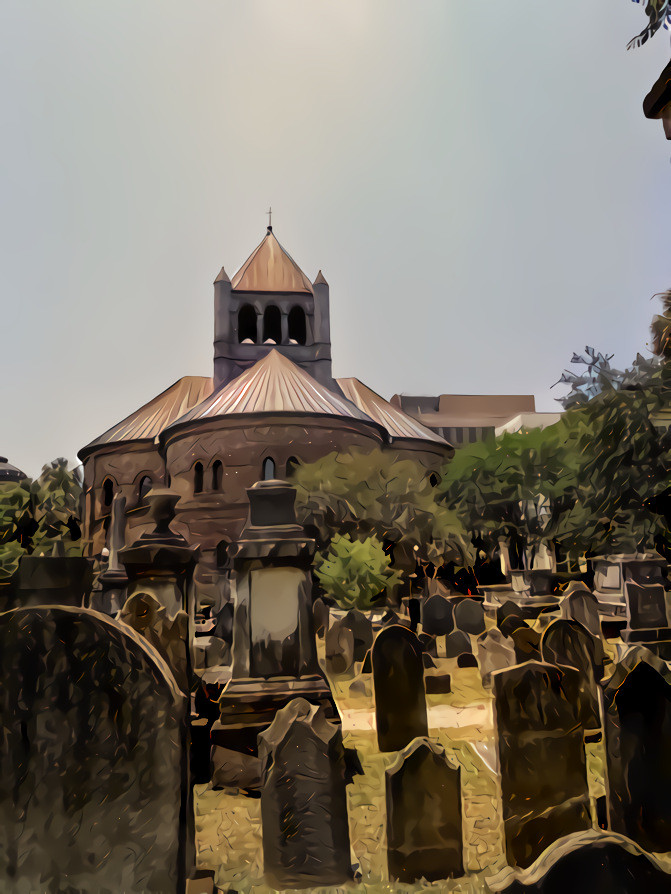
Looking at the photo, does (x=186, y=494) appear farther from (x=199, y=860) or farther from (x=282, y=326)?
(x=199, y=860)

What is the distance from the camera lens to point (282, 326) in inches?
1705

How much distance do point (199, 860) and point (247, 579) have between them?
2.79m

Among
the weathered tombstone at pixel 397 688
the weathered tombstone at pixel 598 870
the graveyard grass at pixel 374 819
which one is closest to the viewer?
the weathered tombstone at pixel 598 870

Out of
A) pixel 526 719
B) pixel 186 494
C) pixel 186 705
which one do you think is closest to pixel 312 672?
pixel 526 719

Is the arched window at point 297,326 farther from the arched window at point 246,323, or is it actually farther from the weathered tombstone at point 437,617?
the weathered tombstone at point 437,617

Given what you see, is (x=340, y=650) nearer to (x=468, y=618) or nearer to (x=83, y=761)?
(x=468, y=618)

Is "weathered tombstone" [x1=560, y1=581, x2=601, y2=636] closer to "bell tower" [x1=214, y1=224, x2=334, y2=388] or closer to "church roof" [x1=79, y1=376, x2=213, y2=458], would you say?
"bell tower" [x1=214, y1=224, x2=334, y2=388]

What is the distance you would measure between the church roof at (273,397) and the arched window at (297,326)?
5792 millimetres

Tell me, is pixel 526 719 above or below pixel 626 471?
below

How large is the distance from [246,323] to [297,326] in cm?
346

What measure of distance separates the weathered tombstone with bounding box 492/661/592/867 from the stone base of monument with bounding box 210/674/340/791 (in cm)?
209

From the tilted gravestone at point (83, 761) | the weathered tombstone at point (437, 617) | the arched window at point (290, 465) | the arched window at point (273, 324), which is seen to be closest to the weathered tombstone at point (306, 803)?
the tilted gravestone at point (83, 761)

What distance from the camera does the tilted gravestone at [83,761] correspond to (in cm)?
331

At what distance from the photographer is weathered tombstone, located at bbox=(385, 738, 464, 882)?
4.47 meters
